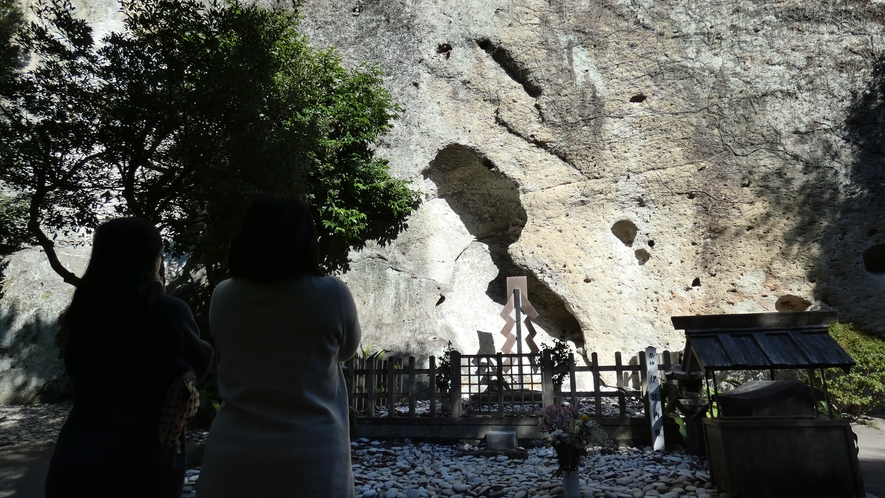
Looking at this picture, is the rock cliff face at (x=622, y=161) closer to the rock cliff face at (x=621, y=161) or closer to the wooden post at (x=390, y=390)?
the rock cliff face at (x=621, y=161)

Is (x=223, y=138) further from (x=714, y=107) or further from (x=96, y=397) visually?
(x=714, y=107)

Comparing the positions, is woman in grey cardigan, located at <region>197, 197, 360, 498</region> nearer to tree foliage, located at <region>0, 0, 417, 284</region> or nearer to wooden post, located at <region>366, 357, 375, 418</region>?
tree foliage, located at <region>0, 0, 417, 284</region>

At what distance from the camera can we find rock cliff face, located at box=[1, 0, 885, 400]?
451 inches

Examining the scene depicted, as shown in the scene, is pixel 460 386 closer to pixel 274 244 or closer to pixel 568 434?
pixel 568 434

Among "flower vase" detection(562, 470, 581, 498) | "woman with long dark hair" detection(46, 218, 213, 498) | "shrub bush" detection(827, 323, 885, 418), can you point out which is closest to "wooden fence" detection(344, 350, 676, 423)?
"flower vase" detection(562, 470, 581, 498)

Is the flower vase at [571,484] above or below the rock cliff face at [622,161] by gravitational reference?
below

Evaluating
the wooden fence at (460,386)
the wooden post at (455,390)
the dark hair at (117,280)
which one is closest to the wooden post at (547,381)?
the wooden fence at (460,386)

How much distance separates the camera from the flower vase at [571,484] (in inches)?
194

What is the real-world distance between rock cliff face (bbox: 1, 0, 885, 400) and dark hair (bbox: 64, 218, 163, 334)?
9.75 m

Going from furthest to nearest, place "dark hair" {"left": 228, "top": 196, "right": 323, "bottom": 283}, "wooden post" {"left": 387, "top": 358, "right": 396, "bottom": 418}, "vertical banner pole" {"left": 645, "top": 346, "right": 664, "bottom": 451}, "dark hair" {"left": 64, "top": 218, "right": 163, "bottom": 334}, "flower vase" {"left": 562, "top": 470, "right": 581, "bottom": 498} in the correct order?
"wooden post" {"left": 387, "top": 358, "right": 396, "bottom": 418} → "vertical banner pole" {"left": 645, "top": 346, "right": 664, "bottom": 451} → "flower vase" {"left": 562, "top": 470, "right": 581, "bottom": 498} → "dark hair" {"left": 64, "top": 218, "right": 163, "bottom": 334} → "dark hair" {"left": 228, "top": 196, "right": 323, "bottom": 283}

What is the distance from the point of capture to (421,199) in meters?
13.0

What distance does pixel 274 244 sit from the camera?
1.62 m

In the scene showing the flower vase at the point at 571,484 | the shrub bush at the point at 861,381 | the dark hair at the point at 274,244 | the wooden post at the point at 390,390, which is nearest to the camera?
the dark hair at the point at 274,244

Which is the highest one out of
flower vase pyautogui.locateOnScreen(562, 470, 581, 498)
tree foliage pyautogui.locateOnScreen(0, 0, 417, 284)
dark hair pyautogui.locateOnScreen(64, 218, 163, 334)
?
tree foliage pyautogui.locateOnScreen(0, 0, 417, 284)
